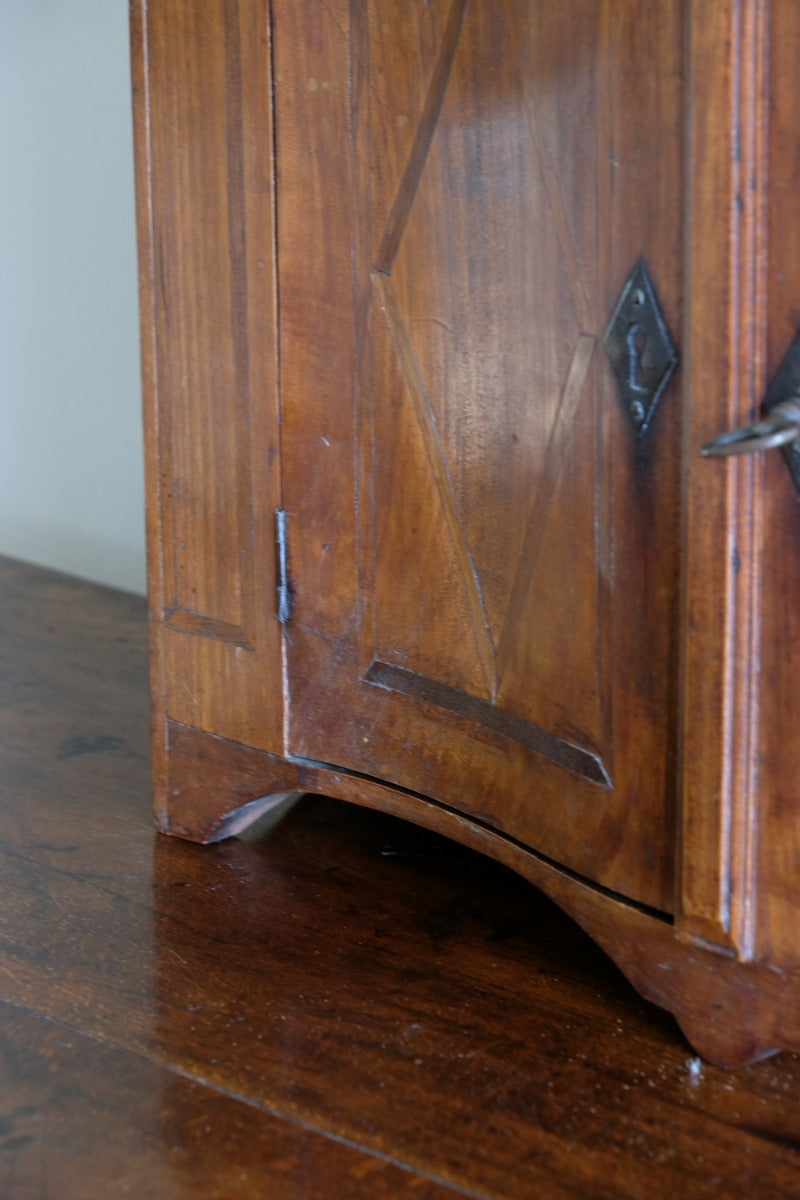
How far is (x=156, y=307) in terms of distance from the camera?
138cm

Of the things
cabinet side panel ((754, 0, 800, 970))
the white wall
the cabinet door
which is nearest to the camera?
cabinet side panel ((754, 0, 800, 970))

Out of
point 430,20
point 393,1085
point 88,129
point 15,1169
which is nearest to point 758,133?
point 430,20

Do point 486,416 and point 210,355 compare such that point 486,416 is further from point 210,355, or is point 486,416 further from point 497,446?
point 210,355

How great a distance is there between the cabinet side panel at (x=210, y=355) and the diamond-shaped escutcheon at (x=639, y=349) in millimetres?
418

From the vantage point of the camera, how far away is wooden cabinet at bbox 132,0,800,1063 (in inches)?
35.1

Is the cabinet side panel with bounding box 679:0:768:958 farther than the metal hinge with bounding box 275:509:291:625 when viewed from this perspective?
No

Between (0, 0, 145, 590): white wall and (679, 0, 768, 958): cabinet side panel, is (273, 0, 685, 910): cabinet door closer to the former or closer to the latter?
(679, 0, 768, 958): cabinet side panel

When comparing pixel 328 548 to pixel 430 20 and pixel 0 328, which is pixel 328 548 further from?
pixel 0 328

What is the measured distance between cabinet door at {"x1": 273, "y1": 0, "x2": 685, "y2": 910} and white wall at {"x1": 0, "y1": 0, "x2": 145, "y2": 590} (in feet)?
4.21

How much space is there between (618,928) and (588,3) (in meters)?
0.67

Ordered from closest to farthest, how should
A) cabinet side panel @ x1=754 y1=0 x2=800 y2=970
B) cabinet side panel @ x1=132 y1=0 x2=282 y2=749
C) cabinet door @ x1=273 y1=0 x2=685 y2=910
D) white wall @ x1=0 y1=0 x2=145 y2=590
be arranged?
cabinet side panel @ x1=754 y1=0 x2=800 y2=970
cabinet door @ x1=273 y1=0 x2=685 y2=910
cabinet side panel @ x1=132 y1=0 x2=282 y2=749
white wall @ x1=0 y1=0 x2=145 y2=590

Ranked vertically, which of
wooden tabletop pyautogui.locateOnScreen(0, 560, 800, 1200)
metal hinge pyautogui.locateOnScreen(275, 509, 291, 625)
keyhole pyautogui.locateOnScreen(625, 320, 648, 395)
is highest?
keyhole pyautogui.locateOnScreen(625, 320, 648, 395)

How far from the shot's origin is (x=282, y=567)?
1.29 metres

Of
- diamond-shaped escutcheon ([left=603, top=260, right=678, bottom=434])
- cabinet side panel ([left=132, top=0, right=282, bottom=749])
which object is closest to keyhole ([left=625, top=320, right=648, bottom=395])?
diamond-shaped escutcheon ([left=603, top=260, right=678, bottom=434])
